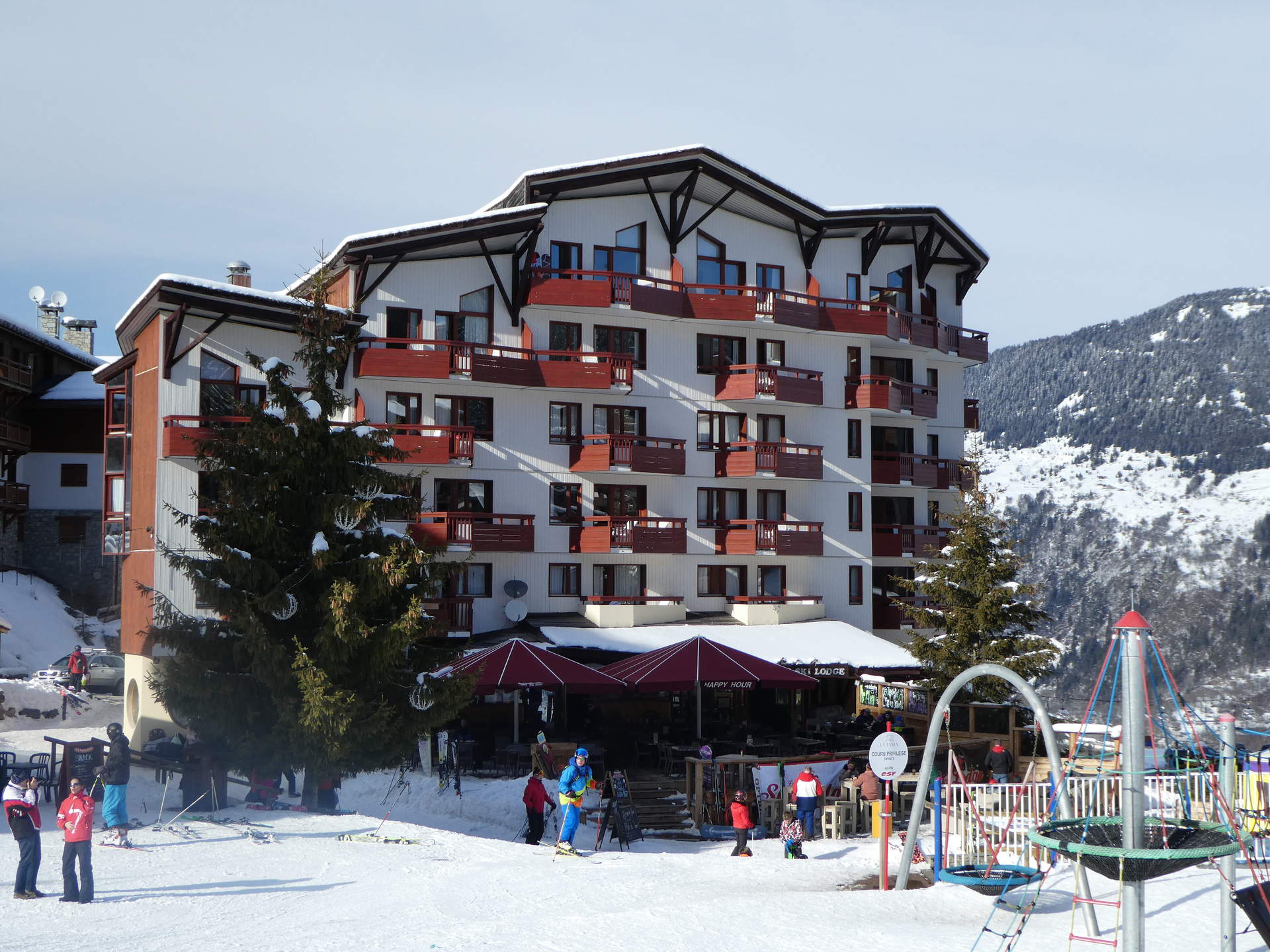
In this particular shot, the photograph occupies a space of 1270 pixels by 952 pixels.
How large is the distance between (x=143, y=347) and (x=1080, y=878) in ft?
93.9

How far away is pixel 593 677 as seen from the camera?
94.5 feet

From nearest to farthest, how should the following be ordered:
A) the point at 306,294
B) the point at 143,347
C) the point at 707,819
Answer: the point at 707,819 < the point at 306,294 < the point at 143,347

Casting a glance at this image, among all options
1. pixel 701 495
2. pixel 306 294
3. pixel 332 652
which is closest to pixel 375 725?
pixel 332 652

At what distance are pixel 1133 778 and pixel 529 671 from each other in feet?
60.7

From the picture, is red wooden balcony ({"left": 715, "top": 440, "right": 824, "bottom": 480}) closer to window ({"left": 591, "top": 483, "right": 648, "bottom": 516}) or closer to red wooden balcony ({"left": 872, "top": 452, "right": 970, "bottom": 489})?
window ({"left": 591, "top": 483, "right": 648, "bottom": 516})

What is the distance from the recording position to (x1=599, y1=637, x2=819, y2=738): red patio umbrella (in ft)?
95.1

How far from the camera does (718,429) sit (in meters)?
42.4

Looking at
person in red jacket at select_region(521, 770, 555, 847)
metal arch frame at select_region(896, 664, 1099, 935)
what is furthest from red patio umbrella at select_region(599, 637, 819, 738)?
metal arch frame at select_region(896, 664, 1099, 935)

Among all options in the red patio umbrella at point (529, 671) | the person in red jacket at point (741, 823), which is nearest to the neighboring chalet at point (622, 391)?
the red patio umbrella at point (529, 671)

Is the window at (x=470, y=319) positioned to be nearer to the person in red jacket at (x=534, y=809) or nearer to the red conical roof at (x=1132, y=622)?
the person in red jacket at (x=534, y=809)

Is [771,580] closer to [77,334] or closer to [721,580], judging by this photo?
[721,580]

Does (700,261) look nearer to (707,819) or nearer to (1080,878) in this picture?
(707,819)

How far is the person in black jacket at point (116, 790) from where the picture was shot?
1886 cm

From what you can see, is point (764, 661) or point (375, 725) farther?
point (764, 661)
